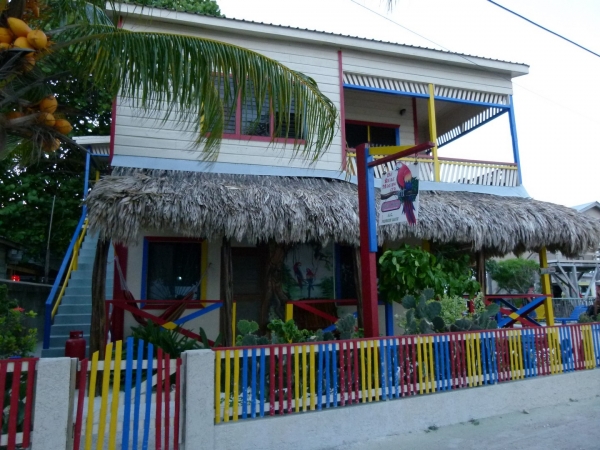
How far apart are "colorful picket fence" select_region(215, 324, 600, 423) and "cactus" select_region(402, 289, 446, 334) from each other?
1.36ft

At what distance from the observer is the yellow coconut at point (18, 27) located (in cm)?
486

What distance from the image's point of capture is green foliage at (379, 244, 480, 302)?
8422mm

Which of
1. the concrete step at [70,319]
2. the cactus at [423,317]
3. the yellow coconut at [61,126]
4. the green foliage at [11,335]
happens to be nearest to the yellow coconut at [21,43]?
the yellow coconut at [61,126]

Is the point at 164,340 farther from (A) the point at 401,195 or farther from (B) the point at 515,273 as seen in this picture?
(B) the point at 515,273

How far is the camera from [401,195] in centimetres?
546

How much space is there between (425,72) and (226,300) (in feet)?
21.6

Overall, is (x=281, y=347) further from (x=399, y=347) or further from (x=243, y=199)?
(x=243, y=199)

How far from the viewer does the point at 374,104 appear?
476 inches

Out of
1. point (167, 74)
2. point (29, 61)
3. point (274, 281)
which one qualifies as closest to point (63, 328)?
point (274, 281)

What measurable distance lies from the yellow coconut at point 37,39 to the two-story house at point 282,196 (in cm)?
250

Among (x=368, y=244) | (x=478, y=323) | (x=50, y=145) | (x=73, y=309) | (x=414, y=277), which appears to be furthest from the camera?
(x=73, y=309)

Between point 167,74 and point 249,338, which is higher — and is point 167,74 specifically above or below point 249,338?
above

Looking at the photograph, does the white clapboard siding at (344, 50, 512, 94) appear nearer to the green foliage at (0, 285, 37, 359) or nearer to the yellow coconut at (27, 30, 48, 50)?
the yellow coconut at (27, 30, 48, 50)

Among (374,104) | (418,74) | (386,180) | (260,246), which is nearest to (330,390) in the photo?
(386,180)
